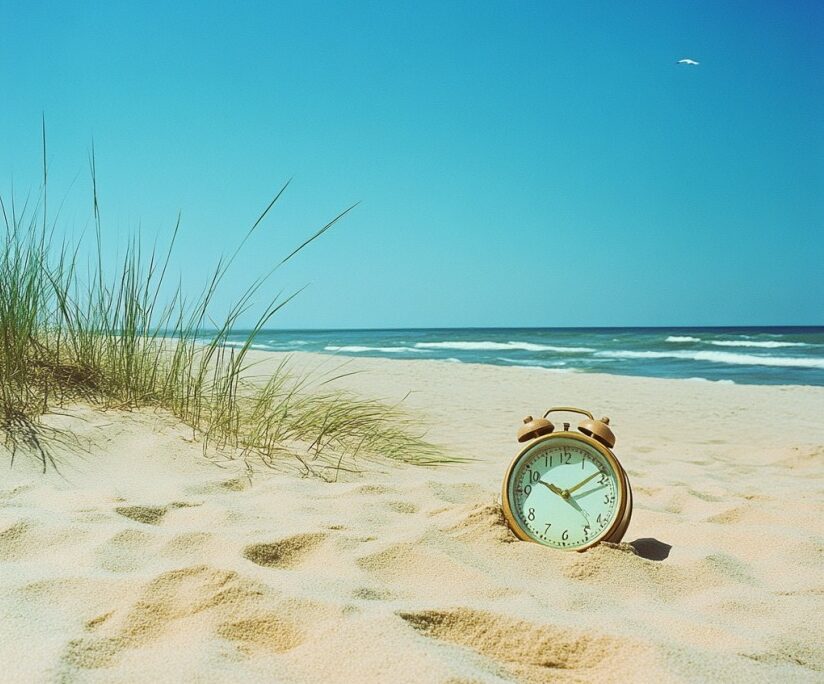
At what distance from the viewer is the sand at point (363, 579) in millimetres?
1287

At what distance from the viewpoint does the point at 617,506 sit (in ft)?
6.79

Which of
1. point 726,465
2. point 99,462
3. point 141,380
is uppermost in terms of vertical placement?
point 141,380

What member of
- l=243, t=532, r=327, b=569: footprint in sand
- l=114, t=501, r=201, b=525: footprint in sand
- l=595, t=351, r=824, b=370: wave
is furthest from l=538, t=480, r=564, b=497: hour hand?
l=595, t=351, r=824, b=370: wave

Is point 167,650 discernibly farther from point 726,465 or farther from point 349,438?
point 726,465

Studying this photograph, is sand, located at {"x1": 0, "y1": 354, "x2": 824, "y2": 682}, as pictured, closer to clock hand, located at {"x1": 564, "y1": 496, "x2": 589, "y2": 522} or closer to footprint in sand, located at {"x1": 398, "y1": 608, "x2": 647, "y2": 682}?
footprint in sand, located at {"x1": 398, "y1": 608, "x2": 647, "y2": 682}

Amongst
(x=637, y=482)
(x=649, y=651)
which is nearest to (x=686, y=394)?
(x=637, y=482)

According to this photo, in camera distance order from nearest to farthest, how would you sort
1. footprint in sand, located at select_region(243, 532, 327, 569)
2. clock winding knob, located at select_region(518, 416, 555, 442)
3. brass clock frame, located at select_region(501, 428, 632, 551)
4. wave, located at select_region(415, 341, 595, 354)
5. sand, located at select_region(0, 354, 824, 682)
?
sand, located at select_region(0, 354, 824, 682)
footprint in sand, located at select_region(243, 532, 327, 569)
brass clock frame, located at select_region(501, 428, 632, 551)
clock winding knob, located at select_region(518, 416, 555, 442)
wave, located at select_region(415, 341, 595, 354)

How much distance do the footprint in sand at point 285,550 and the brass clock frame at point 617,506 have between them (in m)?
0.56

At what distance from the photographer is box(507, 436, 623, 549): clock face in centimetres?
209

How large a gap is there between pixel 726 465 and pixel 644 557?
240cm

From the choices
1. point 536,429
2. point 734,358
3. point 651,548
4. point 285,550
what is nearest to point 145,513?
point 285,550

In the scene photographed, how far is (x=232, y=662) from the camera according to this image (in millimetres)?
1260

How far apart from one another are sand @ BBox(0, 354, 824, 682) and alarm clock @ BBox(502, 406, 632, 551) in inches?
2.8

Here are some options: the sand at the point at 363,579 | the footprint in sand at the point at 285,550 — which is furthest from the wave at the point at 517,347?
the footprint in sand at the point at 285,550
